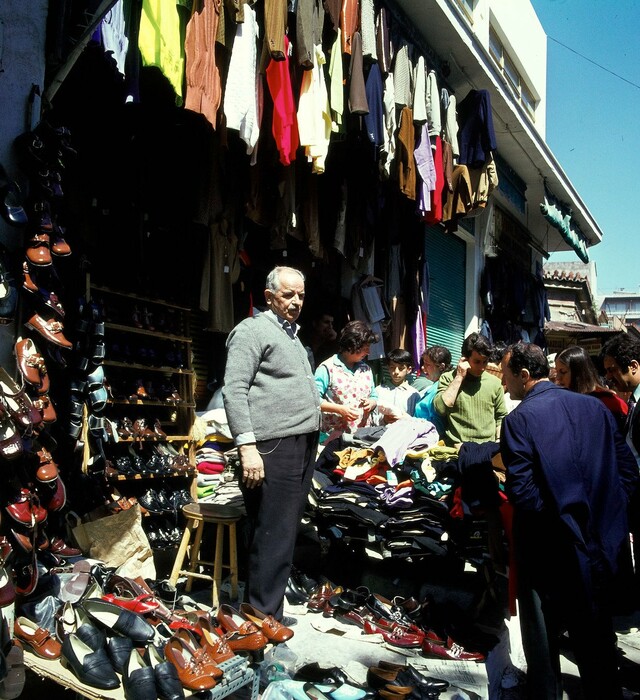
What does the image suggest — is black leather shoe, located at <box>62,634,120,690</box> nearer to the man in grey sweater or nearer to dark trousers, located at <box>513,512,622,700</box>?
the man in grey sweater

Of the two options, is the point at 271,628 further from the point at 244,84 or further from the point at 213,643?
the point at 244,84

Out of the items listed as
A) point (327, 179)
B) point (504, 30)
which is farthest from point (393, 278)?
point (504, 30)

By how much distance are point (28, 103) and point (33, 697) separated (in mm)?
2856

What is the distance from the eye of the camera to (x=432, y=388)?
541 cm

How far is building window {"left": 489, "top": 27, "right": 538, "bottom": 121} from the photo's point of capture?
11898 millimetres

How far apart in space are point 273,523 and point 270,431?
20.4 inches

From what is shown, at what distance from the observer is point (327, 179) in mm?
6590

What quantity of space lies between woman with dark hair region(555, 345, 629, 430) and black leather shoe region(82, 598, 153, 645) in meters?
3.10

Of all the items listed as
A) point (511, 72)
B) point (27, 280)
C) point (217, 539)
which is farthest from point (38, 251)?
point (511, 72)

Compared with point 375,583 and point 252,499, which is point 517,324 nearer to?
point 375,583

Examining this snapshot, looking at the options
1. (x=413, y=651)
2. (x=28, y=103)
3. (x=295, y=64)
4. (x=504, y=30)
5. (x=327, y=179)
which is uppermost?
(x=504, y=30)

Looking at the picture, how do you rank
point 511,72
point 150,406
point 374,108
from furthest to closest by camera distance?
point 511,72 < point 374,108 < point 150,406

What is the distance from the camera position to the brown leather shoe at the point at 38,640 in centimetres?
284

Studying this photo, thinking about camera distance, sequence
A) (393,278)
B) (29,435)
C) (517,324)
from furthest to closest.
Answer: (517,324), (393,278), (29,435)
